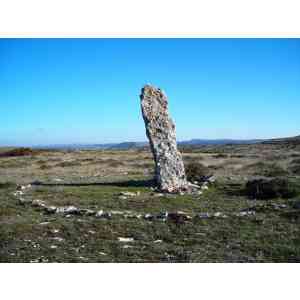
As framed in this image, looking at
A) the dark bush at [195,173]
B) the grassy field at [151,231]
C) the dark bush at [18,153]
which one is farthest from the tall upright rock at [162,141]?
the dark bush at [18,153]

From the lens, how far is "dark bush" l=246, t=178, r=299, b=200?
17547 mm

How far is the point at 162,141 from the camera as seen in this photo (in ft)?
65.6

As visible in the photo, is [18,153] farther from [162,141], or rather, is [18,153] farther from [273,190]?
[273,190]

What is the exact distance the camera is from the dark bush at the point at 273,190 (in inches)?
691

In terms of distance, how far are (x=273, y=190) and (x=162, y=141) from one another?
535cm

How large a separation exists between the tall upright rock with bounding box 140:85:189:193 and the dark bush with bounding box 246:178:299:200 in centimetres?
299

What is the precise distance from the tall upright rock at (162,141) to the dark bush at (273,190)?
2.99 meters

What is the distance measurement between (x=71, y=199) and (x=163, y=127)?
544 centimetres

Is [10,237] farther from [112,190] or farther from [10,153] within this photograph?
[10,153]

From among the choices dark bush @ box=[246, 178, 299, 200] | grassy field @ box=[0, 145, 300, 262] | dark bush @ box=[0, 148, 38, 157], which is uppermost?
dark bush @ box=[0, 148, 38, 157]

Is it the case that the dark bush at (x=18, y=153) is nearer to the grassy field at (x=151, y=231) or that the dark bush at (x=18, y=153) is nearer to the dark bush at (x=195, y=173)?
the dark bush at (x=195, y=173)

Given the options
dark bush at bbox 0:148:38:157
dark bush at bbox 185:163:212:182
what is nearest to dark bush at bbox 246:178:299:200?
dark bush at bbox 185:163:212:182

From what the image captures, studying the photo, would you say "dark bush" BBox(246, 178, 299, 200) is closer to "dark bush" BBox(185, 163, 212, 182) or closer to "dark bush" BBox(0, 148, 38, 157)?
"dark bush" BBox(185, 163, 212, 182)
